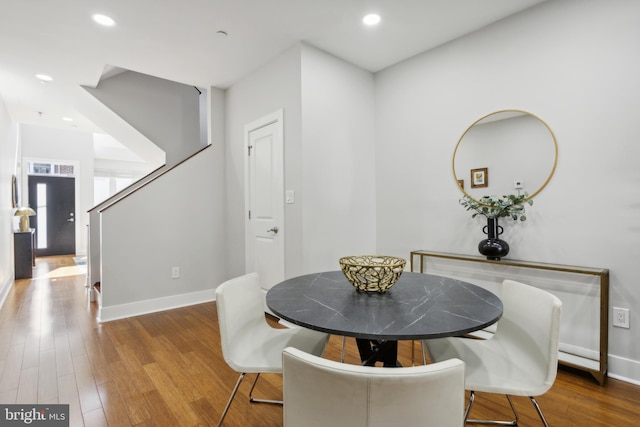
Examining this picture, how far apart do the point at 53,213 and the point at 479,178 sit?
9.24 m

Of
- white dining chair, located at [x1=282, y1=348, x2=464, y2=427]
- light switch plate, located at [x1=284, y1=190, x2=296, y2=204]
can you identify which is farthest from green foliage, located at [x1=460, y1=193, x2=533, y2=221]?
white dining chair, located at [x1=282, y1=348, x2=464, y2=427]

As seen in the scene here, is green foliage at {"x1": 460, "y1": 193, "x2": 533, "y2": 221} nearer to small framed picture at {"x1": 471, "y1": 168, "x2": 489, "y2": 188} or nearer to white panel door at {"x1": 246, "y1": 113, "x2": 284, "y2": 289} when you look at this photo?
small framed picture at {"x1": 471, "y1": 168, "x2": 489, "y2": 188}

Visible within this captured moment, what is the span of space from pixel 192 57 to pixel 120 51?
25.4 inches

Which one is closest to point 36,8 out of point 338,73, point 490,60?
point 338,73

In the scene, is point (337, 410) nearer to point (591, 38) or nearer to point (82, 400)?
point (82, 400)

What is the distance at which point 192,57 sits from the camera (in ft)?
10.5

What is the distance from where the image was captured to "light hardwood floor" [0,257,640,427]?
67.4 inches

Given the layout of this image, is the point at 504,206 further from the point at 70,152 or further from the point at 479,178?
the point at 70,152

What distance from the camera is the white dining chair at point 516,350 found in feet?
4.01

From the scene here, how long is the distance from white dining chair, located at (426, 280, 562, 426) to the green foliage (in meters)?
0.97

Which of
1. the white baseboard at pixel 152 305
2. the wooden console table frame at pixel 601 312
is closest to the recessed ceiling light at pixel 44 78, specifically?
the white baseboard at pixel 152 305

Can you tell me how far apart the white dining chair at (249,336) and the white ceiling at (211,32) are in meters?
2.06

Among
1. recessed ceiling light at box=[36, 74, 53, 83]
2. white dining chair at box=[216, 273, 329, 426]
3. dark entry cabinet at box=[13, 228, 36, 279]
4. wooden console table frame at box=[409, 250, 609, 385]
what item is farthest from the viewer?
dark entry cabinet at box=[13, 228, 36, 279]

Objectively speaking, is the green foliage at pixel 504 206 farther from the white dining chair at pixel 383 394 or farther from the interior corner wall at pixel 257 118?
the white dining chair at pixel 383 394
